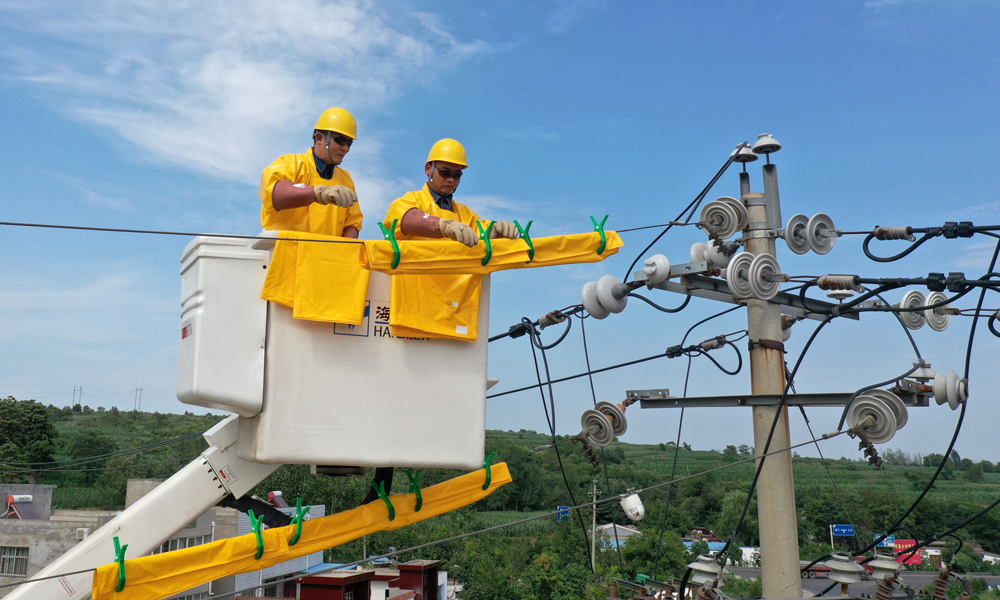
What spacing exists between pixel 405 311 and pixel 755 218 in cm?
479

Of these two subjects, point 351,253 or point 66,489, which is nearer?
point 351,253

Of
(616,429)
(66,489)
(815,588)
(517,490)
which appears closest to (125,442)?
(66,489)

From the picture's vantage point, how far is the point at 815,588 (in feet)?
184

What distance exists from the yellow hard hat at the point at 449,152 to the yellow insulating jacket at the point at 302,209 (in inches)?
25.8

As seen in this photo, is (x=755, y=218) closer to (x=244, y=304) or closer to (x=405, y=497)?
(x=405, y=497)

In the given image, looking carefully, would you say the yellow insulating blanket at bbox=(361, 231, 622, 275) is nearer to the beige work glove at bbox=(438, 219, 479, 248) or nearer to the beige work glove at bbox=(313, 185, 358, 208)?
the beige work glove at bbox=(438, 219, 479, 248)

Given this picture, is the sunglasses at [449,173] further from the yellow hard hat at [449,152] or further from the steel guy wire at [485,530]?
the steel guy wire at [485,530]

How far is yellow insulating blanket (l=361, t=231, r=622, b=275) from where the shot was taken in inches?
179

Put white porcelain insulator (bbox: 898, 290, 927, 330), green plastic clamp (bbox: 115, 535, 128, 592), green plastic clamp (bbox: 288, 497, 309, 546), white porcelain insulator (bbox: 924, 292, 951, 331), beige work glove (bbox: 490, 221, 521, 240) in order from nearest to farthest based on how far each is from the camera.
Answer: green plastic clamp (bbox: 115, 535, 128, 592)
green plastic clamp (bbox: 288, 497, 309, 546)
beige work glove (bbox: 490, 221, 521, 240)
white porcelain insulator (bbox: 898, 290, 927, 330)
white porcelain insulator (bbox: 924, 292, 951, 331)

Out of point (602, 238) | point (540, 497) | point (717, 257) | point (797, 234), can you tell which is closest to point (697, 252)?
point (717, 257)

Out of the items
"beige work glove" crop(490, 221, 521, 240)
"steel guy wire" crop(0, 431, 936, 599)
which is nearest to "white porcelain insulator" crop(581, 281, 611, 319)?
"steel guy wire" crop(0, 431, 936, 599)

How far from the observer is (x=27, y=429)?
80.5 metres

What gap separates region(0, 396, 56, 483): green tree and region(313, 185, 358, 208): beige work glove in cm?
8608

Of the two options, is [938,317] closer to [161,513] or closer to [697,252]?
[697,252]
